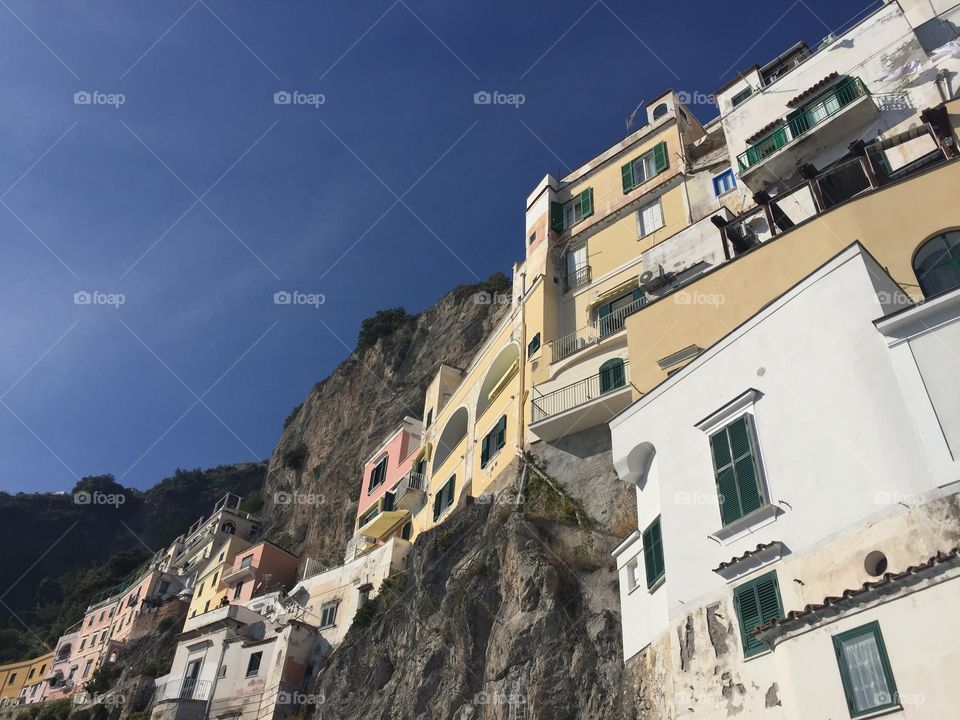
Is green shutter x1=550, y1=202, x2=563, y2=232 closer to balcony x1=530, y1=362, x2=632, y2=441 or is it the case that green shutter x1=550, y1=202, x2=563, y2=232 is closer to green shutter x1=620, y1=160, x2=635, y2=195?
green shutter x1=620, y1=160, x2=635, y2=195

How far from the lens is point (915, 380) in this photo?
401 inches

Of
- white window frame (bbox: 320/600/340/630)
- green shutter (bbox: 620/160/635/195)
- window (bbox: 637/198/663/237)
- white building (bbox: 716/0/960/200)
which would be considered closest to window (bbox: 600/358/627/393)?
window (bbox: 637/198/663/237)

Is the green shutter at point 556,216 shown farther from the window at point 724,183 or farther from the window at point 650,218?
the window at point 724,183

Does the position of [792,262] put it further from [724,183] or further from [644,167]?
[644,167]

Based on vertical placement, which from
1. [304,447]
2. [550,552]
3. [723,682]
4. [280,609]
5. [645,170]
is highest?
[304,447]

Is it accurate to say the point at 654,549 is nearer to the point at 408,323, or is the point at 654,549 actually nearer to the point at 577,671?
the point at 577,671

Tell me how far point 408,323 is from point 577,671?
45.1 m

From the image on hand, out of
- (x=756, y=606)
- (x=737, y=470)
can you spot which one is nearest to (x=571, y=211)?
(x=737, y=470)

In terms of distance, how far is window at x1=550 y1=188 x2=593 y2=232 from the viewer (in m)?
30.2

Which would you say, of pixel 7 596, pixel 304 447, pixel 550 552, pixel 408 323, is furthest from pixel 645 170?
pixel 7 596

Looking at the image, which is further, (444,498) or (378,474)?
(378,474)

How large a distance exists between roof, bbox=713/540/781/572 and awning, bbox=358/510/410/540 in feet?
79.2

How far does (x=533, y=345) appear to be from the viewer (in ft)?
88.3

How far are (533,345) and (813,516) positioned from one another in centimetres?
1663
